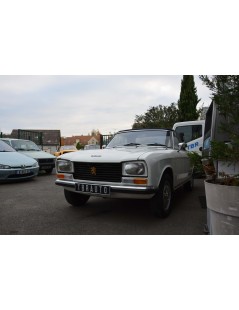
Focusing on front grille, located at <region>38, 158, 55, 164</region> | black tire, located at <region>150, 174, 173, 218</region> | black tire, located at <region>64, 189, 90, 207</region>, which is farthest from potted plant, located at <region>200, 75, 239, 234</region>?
front grille, located at <region>38, 158, 55, 164</region>

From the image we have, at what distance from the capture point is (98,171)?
11.1 feet

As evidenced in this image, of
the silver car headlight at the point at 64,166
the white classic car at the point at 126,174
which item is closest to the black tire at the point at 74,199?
the white classic car at the point at 126,174

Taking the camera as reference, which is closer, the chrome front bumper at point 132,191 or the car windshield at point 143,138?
the chrome front bumper at point 132,191

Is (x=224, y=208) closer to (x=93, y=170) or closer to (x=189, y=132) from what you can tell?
(x=93, y=170)

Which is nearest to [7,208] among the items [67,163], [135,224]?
[67,163]

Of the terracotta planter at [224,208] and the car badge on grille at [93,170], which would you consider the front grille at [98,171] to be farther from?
the terracotta planter at [224,208]

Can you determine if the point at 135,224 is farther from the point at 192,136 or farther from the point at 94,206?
the point at 192,136

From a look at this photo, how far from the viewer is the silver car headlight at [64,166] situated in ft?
12.0

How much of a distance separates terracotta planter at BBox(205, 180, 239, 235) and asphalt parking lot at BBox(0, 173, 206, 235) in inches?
32.9

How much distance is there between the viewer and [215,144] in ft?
7.63

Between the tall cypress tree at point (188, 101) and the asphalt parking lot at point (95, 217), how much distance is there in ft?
57.4

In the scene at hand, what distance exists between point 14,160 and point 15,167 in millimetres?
299

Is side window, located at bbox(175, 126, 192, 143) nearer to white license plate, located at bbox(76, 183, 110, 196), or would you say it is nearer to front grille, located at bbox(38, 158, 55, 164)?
front grille, located at bbox(38, 158, 55, 164)

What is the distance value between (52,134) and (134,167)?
43432mm
